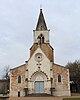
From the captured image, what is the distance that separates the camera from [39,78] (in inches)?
1880

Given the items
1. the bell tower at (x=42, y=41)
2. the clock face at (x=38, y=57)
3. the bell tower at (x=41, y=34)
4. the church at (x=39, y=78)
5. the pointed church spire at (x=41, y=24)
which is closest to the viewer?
the church at (x=39, y=78)

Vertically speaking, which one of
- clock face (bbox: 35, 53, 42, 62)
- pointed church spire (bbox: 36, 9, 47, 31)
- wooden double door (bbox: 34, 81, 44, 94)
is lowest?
wooden double door (bbox: 34, 81, 44, 94)

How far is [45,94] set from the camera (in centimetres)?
4556

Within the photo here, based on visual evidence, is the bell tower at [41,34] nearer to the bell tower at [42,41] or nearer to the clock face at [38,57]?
the bell tower at [42,41]

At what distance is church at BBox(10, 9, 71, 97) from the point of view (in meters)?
46.6

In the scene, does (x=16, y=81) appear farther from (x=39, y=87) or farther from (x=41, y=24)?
(x=41, y=24)

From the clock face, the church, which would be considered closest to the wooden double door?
the church

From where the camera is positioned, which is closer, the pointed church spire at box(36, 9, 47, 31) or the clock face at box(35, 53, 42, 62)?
the clock face at box(35, 53, 42, 62)

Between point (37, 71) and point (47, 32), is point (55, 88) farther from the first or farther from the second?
point (47, 32)

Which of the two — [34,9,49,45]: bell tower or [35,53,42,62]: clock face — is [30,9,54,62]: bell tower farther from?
[35,53,42,62]: clock face

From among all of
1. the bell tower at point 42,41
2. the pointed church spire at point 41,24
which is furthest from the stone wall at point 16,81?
the pointed church spire at point 41,24

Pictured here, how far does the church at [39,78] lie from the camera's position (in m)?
46.6

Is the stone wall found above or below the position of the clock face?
below

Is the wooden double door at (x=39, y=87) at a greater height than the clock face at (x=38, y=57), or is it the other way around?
the clock face at (x=38, y=57)
